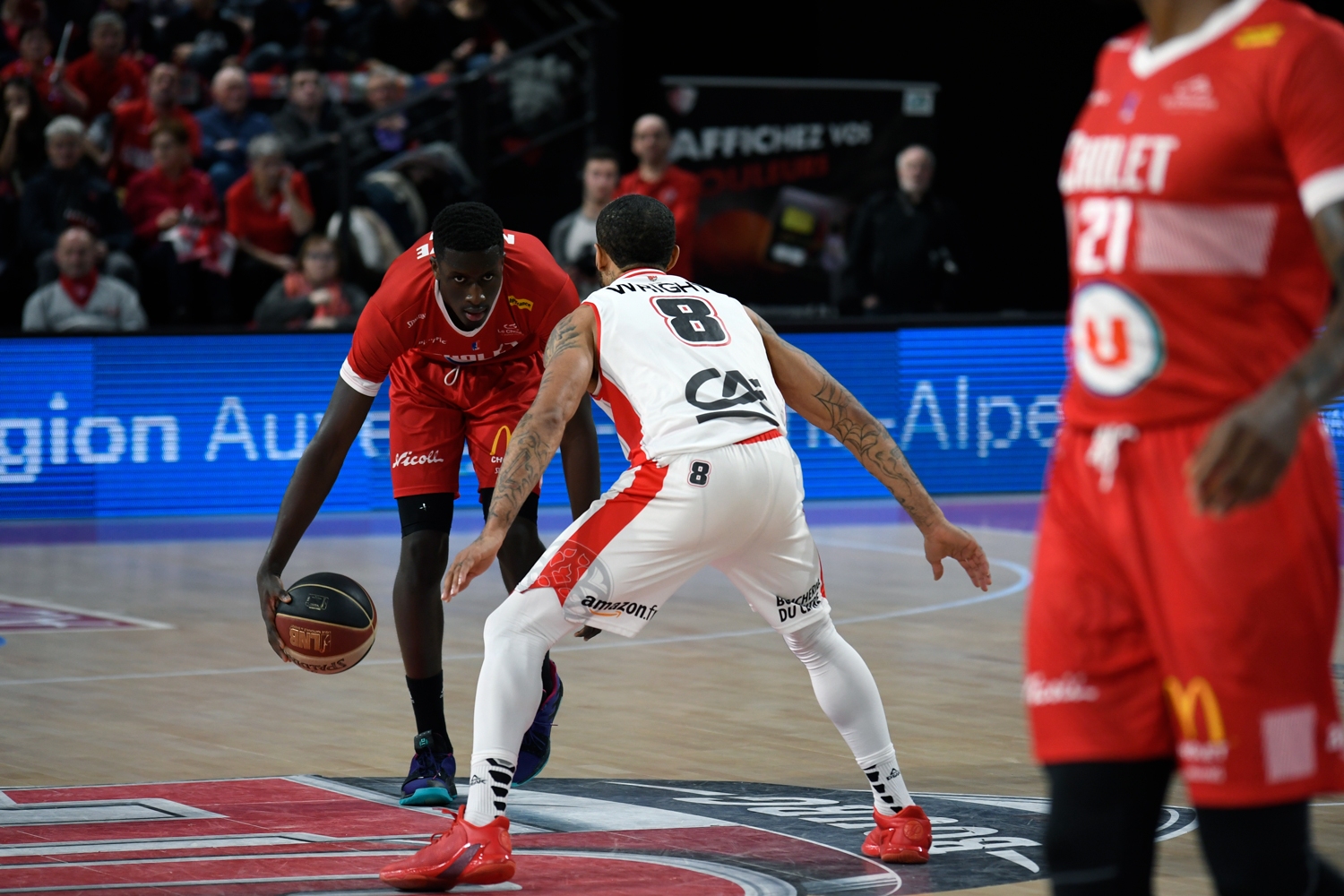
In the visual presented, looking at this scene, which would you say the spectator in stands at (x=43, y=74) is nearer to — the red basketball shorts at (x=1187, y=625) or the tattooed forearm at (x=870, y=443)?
the tattooed forearm at (x=870, y=443)

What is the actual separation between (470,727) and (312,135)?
33.3 ft

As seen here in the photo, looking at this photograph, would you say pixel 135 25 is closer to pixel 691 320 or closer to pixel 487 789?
pixel 691 320

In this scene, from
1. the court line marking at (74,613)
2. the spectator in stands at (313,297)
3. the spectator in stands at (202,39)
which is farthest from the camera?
the spectator in stands at (202,39)

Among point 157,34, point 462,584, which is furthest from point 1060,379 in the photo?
point 462,584

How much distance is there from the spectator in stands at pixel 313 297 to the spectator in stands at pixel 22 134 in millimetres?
2516

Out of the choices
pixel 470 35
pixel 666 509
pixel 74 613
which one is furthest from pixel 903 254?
pixel 666 509

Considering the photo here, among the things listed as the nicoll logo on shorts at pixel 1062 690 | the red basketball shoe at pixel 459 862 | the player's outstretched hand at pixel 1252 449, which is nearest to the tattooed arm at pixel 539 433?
the red basketball shoe at pixel 459 862

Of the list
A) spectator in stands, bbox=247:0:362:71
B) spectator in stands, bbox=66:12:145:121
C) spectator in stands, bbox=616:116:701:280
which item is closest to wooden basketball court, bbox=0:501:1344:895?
spectator in stands, bbox=616:116:701:280

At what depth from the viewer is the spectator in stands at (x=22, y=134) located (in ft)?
48.9

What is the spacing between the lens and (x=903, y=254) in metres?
15.6

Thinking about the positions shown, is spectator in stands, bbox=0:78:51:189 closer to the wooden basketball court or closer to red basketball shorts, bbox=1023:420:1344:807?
the wooden basketball court

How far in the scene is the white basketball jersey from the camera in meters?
4.91

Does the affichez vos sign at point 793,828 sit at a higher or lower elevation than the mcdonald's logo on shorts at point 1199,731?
lower

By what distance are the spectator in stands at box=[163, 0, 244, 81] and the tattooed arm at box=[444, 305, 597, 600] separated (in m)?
13.0
